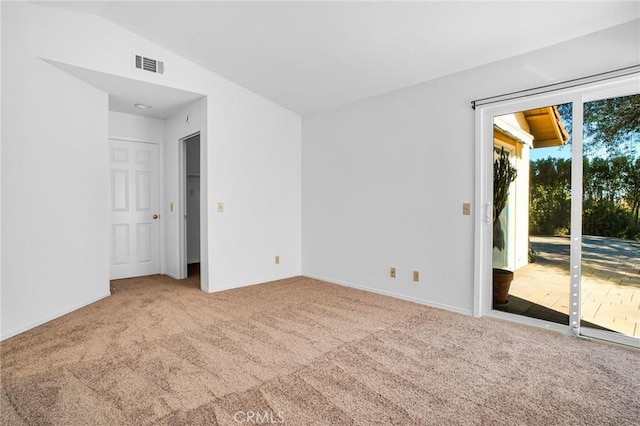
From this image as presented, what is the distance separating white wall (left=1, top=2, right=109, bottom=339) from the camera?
2977mm

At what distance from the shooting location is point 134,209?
524 cm

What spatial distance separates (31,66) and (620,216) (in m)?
5.11

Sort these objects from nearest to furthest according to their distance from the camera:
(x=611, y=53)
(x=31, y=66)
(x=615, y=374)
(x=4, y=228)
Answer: (x=615, y=374) → (x=611, y=53) → (x=4, y=228) → (x=31, y=66)

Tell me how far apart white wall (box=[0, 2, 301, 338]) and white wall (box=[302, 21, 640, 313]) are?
2.26 feet

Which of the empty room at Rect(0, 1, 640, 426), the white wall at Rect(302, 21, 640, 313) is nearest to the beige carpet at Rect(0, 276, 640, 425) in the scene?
the empty room at Rect(0, 1, 640, 426)

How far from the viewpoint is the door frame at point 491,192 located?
9.14 ft

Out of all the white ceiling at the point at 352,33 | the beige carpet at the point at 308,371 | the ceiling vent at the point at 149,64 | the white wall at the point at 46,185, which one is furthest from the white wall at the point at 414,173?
the white wall at the point at 46,185

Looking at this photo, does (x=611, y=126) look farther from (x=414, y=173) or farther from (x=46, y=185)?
(x=46, y=185)

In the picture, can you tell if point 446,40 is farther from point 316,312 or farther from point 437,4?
point 316,312

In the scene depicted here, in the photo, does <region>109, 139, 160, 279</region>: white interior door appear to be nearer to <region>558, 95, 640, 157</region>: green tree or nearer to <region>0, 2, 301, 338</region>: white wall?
<region>0, 2, 301, 338</region>: white wall

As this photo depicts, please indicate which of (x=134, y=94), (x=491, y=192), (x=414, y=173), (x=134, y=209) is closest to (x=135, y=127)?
(x=134, y=94)

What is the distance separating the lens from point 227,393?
6.70 feet

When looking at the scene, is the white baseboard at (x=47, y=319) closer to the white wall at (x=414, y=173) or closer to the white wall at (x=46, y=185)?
the white wall at (x=46, y=185)

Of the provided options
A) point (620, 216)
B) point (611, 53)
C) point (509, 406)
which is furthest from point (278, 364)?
point (611, 53)
